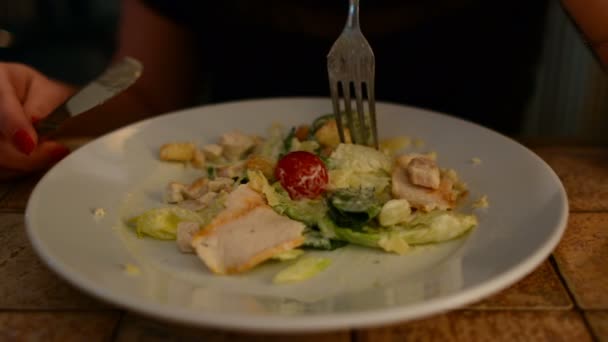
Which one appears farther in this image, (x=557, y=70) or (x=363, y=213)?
(x=557, y=70)

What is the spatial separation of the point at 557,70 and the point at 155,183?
180 cm

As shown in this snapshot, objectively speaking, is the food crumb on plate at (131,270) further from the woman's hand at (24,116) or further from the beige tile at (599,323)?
the beige tile at (599,323)

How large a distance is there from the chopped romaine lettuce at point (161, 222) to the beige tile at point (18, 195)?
28 cm

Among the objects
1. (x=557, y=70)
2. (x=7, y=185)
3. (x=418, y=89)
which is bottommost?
(x=557, y=70)

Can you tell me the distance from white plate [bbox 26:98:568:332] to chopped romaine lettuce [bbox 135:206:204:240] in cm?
1

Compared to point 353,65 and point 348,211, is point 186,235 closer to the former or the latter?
point 348,211

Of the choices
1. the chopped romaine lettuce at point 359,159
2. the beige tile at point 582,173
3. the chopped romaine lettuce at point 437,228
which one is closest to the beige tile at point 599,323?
the chopped romaine lettuce at point 437,228

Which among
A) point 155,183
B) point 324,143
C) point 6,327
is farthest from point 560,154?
point 6,327

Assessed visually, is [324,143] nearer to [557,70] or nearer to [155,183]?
[155,183]

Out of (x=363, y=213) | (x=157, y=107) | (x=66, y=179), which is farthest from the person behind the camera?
(x=157, y=107)

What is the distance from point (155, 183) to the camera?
1.12m

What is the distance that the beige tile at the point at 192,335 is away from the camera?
74cm

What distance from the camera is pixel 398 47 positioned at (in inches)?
67.9

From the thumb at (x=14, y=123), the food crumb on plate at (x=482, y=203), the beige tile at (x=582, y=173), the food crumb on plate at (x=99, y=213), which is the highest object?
the thumb at (x=14, y=123)
